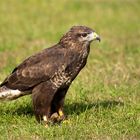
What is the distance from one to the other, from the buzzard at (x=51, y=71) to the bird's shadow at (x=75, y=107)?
0.58 meters

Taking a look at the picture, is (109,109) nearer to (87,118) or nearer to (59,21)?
(87,118)

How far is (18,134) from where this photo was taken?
325 inches

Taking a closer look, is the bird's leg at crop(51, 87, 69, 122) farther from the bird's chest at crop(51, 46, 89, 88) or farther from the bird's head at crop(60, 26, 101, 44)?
the bird's head at crop(60, 26, 101, 44)

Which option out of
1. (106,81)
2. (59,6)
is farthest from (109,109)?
(59,6)

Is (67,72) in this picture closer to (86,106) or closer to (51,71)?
(51,71)

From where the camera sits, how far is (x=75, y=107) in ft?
32.7

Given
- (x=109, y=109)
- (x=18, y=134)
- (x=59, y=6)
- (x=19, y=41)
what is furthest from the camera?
(x=59, y=6)

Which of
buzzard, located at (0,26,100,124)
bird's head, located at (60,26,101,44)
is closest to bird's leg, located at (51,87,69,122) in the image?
buzzard, located at (0,26,100,124)

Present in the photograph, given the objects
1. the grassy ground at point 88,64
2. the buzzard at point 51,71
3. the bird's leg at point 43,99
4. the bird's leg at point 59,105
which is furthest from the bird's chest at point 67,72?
the grassy ground at point 88,64

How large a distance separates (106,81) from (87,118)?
2.63 meters

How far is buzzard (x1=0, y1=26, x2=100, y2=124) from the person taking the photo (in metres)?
8.72

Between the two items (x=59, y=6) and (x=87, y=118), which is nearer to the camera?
(x=87, y=118)

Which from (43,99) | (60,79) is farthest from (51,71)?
(43,99)

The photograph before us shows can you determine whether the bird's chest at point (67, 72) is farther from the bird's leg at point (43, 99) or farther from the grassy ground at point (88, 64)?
the grassy ground at point (88, 64)
